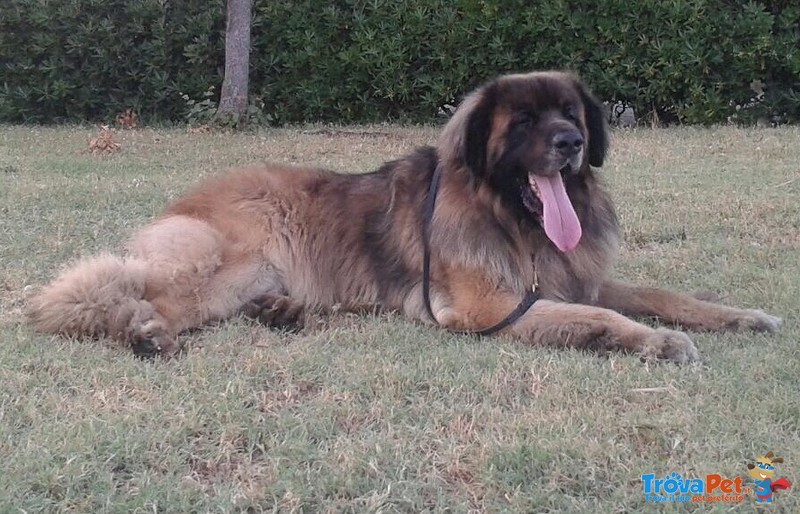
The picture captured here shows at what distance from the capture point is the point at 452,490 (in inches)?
98.3

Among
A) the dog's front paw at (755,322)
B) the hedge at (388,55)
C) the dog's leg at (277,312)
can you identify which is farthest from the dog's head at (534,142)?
the hedge at (388,55)

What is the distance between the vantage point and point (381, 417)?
9.78 ft

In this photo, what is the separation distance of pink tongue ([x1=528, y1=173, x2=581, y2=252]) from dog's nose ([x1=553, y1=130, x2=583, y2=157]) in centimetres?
15

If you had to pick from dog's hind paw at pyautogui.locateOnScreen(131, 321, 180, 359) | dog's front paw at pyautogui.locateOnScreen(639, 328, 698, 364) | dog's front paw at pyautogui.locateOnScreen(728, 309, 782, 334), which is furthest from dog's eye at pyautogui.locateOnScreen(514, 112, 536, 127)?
dog's hind paw at pyautogui.locateOnScreen(131, 321, 180, 359)

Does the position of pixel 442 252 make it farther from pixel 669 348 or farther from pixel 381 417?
pixel 381 417

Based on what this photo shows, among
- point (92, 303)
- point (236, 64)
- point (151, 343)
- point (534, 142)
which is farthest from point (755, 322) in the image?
point (236, 64)

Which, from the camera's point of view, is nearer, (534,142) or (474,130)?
(534,142)

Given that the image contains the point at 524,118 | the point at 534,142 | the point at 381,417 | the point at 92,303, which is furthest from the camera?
the point at 524,118

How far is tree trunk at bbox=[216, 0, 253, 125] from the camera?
40.4 feet

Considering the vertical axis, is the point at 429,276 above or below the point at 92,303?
above

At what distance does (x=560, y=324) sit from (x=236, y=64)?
382 inches

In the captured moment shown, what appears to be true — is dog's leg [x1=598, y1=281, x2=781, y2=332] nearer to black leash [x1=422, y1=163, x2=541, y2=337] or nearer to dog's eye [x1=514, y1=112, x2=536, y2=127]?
black leash [x1=422, y1=163, x2=541, y2=337]

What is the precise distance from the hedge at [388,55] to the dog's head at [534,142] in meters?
8.53

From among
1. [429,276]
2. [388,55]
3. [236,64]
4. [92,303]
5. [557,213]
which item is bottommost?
[92,303]
